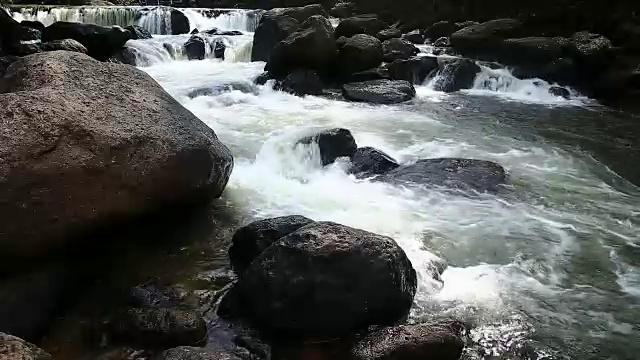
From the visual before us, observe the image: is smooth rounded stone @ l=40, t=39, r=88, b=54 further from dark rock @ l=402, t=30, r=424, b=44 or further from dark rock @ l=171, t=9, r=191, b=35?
dark rock @ l=402, t=30, r=424, b=44

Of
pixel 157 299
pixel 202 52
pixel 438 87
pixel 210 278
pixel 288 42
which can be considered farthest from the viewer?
pixel 202 52

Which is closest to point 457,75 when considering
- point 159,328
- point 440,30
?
point 440,30

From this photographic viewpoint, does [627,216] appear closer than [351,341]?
No

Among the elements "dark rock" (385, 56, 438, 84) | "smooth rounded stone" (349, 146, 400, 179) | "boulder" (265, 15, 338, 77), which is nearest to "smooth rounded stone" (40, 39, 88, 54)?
"boulder" (265, 15, 338, 77)

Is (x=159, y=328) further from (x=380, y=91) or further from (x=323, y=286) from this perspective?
(x=380, y=91)

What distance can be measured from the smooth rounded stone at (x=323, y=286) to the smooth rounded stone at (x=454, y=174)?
119 inches

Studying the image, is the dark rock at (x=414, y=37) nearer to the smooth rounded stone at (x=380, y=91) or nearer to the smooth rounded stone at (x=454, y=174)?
the smooth rounded stone at (x=380, y=91)

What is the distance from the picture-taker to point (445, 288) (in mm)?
4520

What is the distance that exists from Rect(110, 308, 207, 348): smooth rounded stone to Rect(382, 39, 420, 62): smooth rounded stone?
1181 centimetres

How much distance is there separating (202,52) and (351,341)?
14.4m

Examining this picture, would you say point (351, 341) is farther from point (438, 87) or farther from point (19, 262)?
point (438, 87)

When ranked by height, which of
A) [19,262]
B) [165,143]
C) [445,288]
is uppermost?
[165,143]

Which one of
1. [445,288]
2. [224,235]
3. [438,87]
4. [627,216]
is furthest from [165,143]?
[438,87]

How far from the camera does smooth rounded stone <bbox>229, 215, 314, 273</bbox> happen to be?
4.61 meters
